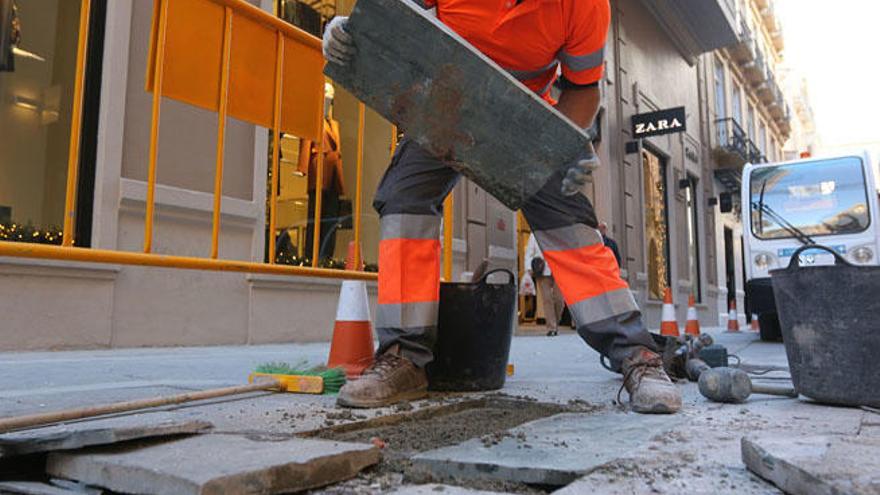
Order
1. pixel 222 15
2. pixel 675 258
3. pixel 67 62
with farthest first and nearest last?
pixel 675 258
pixel 67 62
pixel 222 15

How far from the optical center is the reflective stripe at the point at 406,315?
2.34 meters

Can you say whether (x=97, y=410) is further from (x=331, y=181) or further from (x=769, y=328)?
(x=769, y=328)

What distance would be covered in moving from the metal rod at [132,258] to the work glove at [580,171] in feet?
3.74

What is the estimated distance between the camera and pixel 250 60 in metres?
2.69

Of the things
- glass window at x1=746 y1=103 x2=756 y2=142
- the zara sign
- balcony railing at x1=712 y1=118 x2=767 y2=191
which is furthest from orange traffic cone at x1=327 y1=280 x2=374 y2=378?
glass window at x1=746 y1=103 x2=756 y2=142

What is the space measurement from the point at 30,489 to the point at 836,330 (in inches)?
92.5

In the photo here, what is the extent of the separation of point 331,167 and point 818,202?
632 cm

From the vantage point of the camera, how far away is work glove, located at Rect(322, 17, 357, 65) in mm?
1983

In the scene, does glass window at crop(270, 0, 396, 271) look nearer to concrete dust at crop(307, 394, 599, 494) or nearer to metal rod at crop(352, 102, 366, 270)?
metal rod at crop(352, 102, 366, 270)

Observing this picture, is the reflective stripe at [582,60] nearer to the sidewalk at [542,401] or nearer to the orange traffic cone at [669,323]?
the sidewalk at [542,401]

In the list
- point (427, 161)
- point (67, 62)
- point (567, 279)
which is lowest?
point (567, 279)

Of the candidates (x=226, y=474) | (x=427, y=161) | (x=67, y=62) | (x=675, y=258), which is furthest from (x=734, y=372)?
(x=675, y=258)

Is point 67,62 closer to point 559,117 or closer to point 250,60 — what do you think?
point 250,60

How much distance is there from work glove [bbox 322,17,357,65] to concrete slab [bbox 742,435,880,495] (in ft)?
4.89
